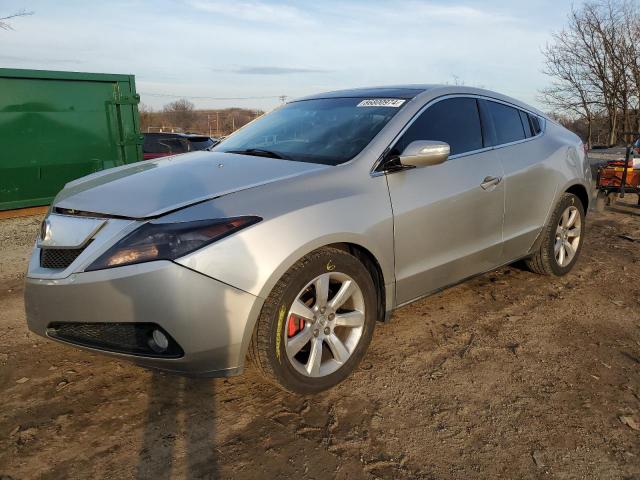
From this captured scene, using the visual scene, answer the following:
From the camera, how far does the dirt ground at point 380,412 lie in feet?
7.38

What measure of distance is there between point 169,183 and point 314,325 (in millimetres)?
1064

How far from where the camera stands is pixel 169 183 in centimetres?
277

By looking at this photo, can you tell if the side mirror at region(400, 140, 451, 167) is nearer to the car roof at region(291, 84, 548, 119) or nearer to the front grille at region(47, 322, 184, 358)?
the car roof at region(291, 84, 548, 119)

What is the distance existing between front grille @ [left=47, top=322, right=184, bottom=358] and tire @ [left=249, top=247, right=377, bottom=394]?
0.42 metres

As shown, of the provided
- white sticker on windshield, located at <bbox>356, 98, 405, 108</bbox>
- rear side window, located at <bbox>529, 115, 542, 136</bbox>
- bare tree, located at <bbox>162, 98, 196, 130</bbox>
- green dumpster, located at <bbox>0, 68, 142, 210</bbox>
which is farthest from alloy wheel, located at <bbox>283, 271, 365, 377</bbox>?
bare tree, located at <bbox>162, 98, 196, 130</bbox>

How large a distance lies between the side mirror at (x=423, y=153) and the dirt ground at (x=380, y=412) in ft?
3.90

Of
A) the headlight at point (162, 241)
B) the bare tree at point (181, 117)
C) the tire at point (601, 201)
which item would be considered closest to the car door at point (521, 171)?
the headlight at point (162, 241)

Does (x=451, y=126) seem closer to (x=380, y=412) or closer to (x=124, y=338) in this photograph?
(x=380, y=412)

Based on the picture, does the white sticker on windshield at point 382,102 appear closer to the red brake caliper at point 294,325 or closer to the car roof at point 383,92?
the car roof at point 383,92

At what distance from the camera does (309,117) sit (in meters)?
3.74

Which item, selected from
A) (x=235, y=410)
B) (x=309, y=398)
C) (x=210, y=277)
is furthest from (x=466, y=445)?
(x=210, y=277)

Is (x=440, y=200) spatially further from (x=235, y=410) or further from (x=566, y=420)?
(x=235, y=410)

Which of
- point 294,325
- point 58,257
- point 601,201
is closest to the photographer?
point 58,257

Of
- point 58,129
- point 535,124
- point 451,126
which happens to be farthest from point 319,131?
point 58,129
